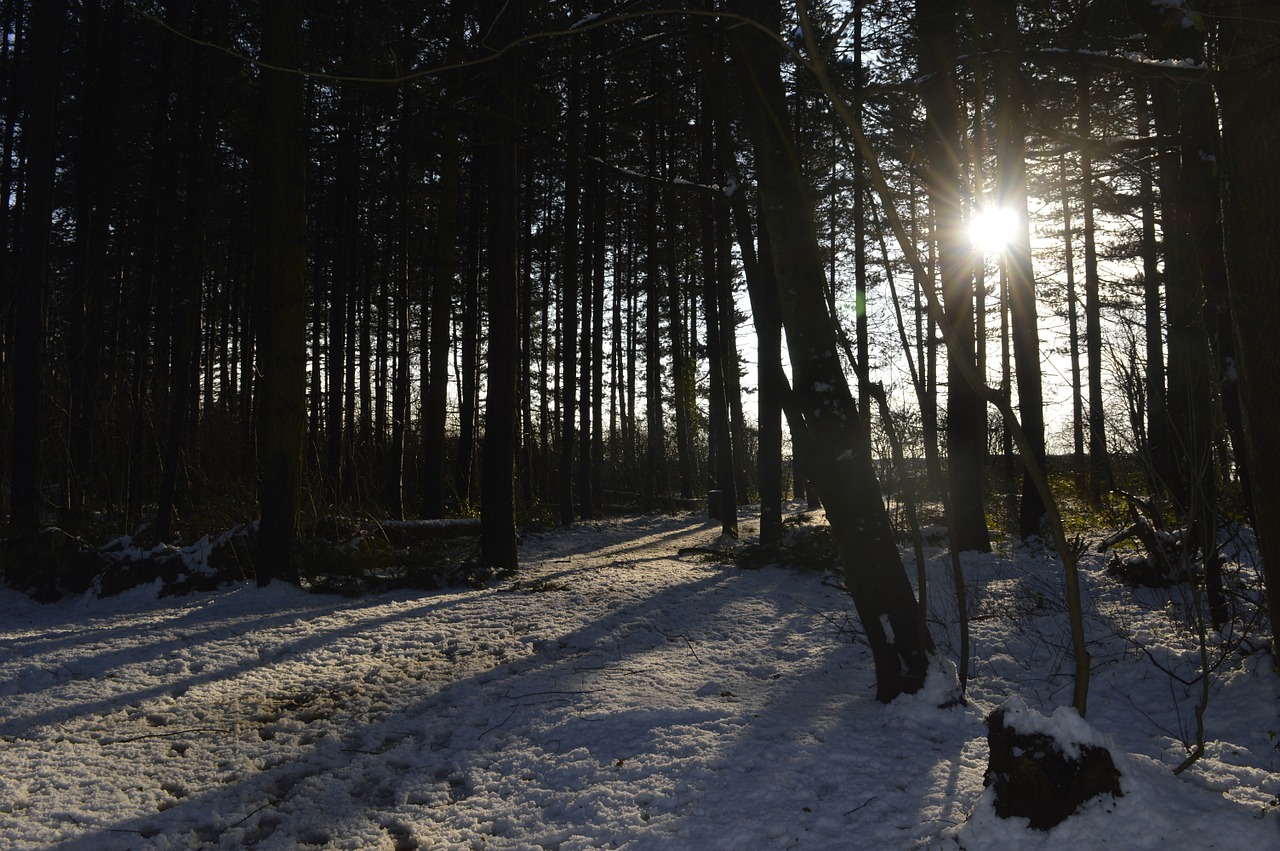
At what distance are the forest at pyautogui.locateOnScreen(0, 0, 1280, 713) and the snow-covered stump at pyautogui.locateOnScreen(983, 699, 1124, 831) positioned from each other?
719mm

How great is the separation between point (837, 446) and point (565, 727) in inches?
78.2

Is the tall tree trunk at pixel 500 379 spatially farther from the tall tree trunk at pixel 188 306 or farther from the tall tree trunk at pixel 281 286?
the tall tree trunk at pixel 188 306

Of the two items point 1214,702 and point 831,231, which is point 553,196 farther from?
point 1214,702

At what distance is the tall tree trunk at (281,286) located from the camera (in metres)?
6.83

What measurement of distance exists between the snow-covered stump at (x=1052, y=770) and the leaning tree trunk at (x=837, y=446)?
1.41 metres

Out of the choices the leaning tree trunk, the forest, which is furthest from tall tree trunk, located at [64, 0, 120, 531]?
the leaning tree trunk

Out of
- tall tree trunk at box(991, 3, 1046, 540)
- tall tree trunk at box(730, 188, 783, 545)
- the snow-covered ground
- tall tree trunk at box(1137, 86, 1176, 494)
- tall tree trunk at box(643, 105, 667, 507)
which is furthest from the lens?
tall tree trunk at box(643, 105, 667, 507)

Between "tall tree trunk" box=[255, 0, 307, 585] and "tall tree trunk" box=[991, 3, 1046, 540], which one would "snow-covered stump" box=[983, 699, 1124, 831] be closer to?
"tall tree trunk" box=[991, 3, 1046, 540]

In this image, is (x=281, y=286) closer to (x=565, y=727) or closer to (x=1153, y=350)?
(x=565, y=727)

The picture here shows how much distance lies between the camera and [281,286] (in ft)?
22.7

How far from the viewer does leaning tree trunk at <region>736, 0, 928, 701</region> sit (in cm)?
369

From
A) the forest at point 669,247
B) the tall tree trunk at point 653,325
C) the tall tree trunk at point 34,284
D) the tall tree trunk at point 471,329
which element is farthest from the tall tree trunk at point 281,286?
the tall tree trunk at point 653,325

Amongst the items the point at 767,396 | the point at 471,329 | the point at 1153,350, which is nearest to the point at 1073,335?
the point at 1153,350

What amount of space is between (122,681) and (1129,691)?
5.91 m
